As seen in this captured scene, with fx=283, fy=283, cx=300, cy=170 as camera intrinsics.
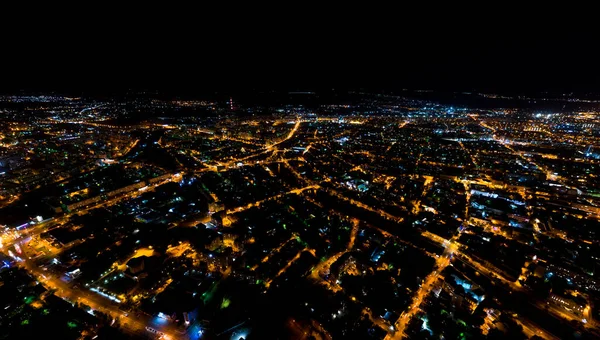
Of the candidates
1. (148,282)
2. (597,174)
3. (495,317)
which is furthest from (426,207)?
(597,174)

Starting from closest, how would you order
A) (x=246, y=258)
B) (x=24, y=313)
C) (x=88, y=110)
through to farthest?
(x=24, y=313) < (x=246, y=258) < (x=88, y=110)

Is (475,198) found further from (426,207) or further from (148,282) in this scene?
(148,282)

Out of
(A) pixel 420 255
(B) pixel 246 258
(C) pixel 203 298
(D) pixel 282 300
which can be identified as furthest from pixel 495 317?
(C) pixel 203 298

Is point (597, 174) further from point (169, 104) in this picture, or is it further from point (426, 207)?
point (169, 104)

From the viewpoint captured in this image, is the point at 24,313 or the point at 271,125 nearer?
the point at 24,313

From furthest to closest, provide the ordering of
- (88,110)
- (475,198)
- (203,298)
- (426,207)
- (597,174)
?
(88,110) < (597,174) < (475,198) < (426,207) < (203,298)

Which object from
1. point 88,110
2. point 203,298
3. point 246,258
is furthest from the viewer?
point 88,110

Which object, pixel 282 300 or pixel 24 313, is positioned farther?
pixel 282 300

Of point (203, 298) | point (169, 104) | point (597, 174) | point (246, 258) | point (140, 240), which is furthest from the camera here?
point (169, 104)

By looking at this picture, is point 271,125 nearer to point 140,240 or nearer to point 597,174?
point 140,240
